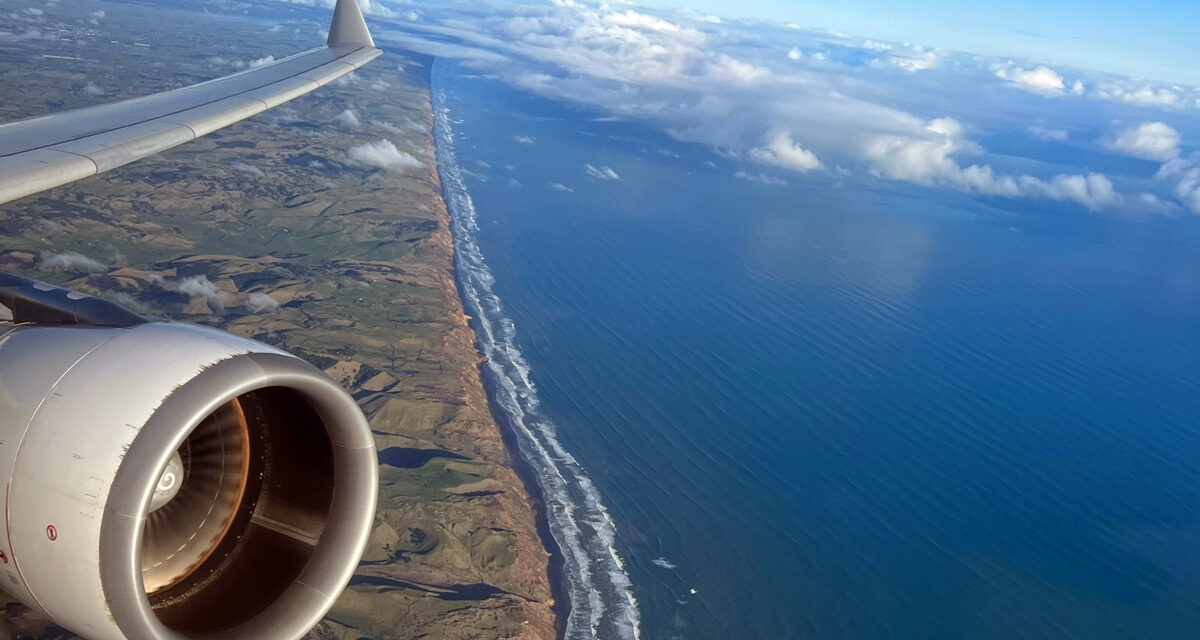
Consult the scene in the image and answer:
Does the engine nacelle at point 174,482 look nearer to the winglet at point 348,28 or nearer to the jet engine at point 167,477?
the jet engine at point 167,477

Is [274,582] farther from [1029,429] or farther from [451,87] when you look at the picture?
[451,87]

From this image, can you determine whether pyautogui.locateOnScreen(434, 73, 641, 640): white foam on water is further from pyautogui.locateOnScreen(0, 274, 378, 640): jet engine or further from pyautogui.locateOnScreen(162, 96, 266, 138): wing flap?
pyautogui.locateOnScreen(0, 274, 378, 640): jet engine

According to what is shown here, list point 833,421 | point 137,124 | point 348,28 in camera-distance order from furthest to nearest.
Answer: point 833,421 → point 348,28 → point 137,124

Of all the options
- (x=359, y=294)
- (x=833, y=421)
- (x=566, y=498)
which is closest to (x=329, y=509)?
(x=566, y=498)

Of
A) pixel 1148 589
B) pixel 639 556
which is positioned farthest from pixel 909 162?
pixel 639 556

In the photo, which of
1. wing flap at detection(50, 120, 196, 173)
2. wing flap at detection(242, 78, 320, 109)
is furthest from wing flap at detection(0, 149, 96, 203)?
wing flap at detection(242, 78, 320, 109)

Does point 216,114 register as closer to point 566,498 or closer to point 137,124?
point 137,124

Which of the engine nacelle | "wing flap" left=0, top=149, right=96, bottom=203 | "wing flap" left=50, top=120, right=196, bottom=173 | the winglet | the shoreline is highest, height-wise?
the winglet
